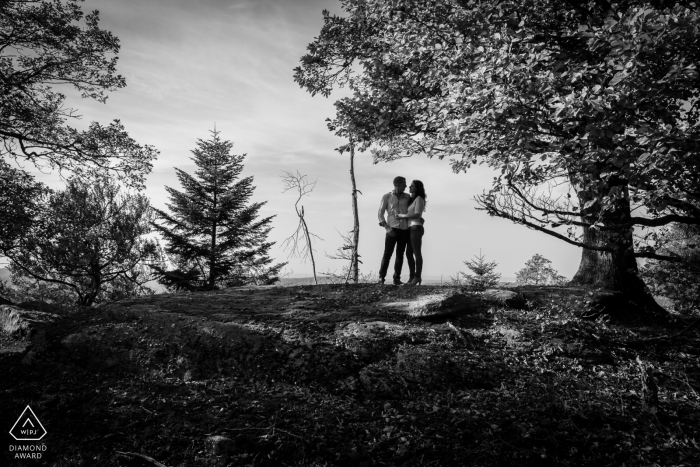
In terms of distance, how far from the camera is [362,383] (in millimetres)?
5254

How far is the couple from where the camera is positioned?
9086 millimetres

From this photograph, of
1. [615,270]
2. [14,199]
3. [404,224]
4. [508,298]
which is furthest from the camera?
[14,199]

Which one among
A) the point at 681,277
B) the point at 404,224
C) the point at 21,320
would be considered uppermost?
the point at 404,224

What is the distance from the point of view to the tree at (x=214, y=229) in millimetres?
19422

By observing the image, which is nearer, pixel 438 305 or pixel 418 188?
pixel 438 305

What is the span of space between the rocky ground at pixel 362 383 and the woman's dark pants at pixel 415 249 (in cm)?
145

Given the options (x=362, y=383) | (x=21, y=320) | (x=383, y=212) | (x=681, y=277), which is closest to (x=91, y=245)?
(x=21, y=320)

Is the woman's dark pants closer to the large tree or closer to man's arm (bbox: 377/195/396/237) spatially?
man's arm (bbox: 377/195/396/237)

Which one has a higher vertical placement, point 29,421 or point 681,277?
point 681,277

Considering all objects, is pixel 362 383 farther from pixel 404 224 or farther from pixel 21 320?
pixel 21 320

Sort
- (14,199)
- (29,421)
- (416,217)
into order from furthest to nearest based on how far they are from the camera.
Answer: (14,199), (416,217), (29,421)

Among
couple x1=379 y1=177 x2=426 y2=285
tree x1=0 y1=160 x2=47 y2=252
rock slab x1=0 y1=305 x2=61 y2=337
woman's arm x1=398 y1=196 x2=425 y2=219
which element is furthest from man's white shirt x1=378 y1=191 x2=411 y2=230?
tree x1=0 y1=160 x2=47 y2=252

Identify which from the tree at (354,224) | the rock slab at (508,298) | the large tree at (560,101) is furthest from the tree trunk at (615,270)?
the tree at (354,224)

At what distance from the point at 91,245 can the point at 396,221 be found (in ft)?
54.5
